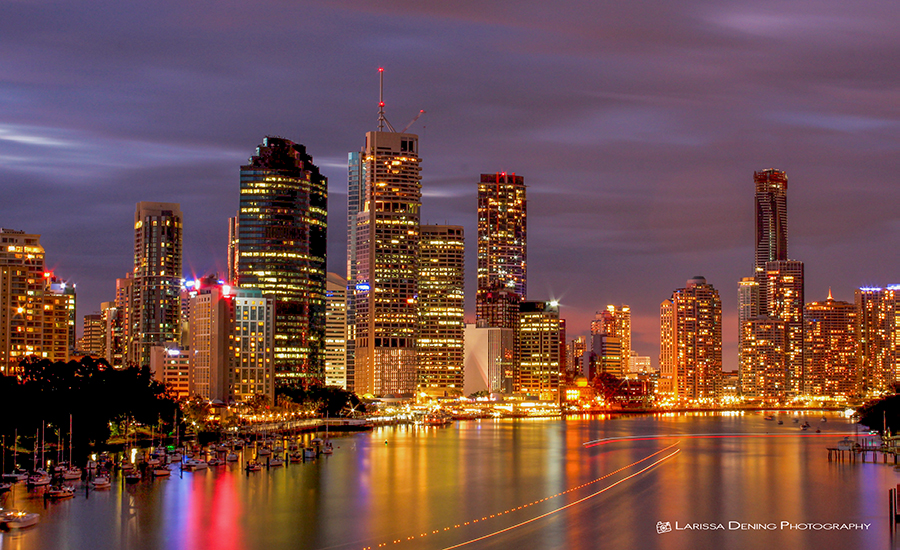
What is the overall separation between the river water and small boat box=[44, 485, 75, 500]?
1.24m

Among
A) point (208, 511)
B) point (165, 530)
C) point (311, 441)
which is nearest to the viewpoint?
point (165, 530)

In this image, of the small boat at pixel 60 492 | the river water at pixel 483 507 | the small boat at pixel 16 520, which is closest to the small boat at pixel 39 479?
the river water at pixel 483 507

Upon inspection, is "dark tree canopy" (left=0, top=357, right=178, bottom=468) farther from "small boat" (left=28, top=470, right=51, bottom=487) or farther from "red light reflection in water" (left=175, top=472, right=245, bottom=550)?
"red light reflection in water" (left=175, top=472, right=245, bottom=550)

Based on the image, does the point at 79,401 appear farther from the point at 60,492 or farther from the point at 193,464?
the point at 60,492

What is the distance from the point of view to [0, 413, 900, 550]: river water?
283 feet

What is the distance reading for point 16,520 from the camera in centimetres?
8688

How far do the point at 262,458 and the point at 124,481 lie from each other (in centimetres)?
3441

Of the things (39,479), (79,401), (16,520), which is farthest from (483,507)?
(79,401)

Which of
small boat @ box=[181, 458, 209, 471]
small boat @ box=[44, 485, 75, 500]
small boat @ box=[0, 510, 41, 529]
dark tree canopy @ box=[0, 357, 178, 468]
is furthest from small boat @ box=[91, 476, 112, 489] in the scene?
small boat @ box=[0, 510, 41, 529]

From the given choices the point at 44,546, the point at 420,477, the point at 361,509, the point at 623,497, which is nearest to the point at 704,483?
the point at 623,497

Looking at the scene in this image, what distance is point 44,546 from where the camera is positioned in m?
81.3

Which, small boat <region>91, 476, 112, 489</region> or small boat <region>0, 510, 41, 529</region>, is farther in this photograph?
small boat <region>91, 476, 112, 489</region>

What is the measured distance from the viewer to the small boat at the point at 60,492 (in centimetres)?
10369

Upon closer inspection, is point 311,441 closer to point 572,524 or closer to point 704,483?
point 704,483
